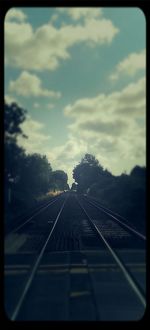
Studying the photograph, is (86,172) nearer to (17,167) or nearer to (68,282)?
(68,282)

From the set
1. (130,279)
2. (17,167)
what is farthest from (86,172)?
(17,167)

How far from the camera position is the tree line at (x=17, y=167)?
3.08 metres

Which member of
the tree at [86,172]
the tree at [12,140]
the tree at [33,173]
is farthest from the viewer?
the tree at [86,172]

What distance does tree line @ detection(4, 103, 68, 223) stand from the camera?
121 inches

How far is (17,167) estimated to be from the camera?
125 inches

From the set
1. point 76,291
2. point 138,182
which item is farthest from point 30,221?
point 138,182

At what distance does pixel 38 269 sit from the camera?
4129 millimetres

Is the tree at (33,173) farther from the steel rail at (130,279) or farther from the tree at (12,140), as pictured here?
the steel rail at (130,279)

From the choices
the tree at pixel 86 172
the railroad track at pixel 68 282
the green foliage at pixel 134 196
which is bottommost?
the railroad track at pixel 68 282

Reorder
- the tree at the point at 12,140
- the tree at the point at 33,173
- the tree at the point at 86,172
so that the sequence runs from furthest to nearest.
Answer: the tree at the point at 86,172 → the tree at the point at 33,173 → the tree at the point at 12,140

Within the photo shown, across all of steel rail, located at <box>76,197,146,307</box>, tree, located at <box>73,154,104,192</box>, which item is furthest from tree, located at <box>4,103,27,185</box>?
steel rail, located at <box>76,197,146,307</box>

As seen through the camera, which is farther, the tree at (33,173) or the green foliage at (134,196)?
the tree at (33,173)

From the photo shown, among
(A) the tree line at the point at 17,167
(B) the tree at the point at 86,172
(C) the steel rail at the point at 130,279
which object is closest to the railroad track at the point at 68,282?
(C) the steel rail at the point at 130,279
